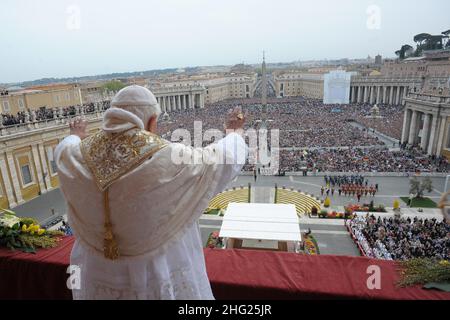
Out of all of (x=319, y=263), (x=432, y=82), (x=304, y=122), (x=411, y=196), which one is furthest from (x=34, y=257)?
(x=432, y=82)

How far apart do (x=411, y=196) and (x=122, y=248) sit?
1865 centimetres

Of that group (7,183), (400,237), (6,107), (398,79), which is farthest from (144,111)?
(398,79)

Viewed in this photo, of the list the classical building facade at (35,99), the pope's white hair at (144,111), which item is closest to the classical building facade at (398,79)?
Result: the classical building facade at (35,99)

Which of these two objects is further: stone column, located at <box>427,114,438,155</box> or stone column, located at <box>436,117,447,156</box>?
stone column, located at <box>427,114,438,155</box>

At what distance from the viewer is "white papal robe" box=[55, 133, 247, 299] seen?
1402mm

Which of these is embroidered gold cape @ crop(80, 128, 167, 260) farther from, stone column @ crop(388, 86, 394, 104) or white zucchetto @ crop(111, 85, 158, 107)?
stone column @ crop(388, 86, 394, 104)

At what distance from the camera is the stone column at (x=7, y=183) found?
1404 cm

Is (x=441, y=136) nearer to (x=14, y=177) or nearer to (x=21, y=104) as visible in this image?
(x=14, y=177)

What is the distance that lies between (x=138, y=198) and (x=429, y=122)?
30.5 m

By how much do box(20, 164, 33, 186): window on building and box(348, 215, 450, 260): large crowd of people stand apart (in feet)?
51.5

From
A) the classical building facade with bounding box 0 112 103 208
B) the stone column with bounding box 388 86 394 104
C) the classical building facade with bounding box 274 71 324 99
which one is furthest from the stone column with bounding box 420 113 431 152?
the classical building facade with bounding box 274 71 324 99

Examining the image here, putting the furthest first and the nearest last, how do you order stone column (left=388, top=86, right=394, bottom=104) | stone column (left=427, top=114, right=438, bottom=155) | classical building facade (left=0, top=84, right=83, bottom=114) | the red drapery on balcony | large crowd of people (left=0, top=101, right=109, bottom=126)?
stone column (left=388, top=86, right=394, bottom=104)
stone column (left=427, top=114, right=438, bottom=155)
classical building facade (left=0, top=84, right=83, bottom=114)
large crowd of people (left=0, top=101, right=109, bottom=126)
the red drapery on balcony

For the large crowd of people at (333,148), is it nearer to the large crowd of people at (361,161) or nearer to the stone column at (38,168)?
the large crowd of people at (361,161)
